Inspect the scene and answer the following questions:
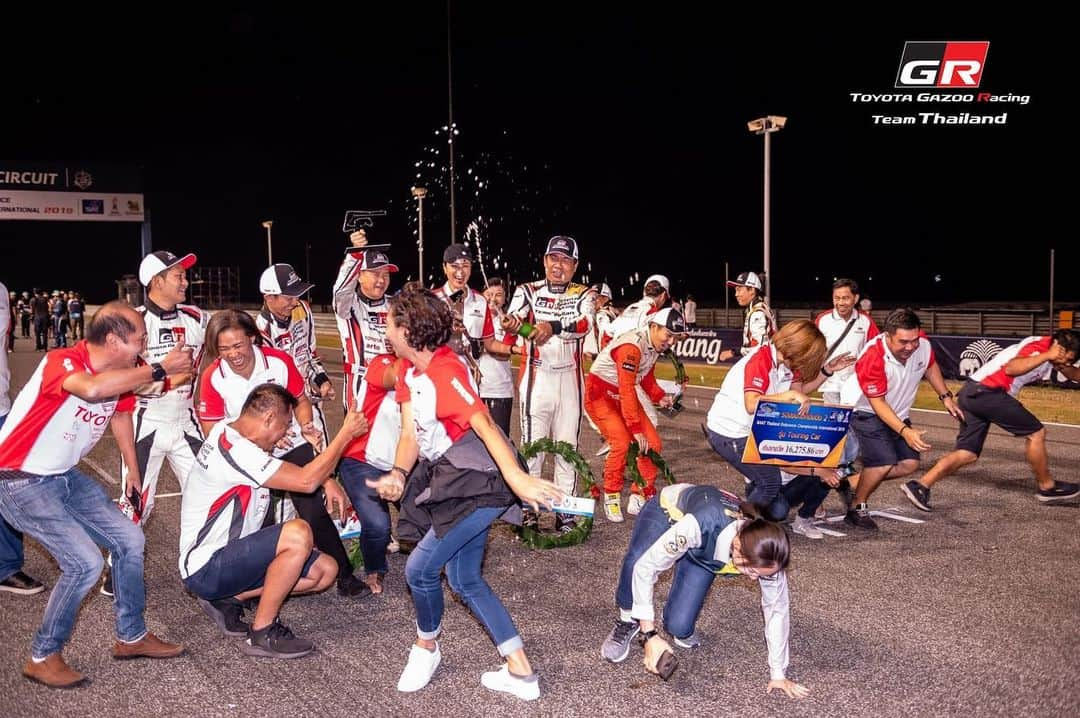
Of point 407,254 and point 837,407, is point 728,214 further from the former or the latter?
point 837,407

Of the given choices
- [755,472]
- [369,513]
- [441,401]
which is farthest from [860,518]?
[441,401]

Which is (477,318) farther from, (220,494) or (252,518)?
(220,494)

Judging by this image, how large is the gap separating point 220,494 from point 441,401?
1403 millimetres

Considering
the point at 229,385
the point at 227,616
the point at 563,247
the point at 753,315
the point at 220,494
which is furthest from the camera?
the point at 753,315

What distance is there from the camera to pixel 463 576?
4566 mm

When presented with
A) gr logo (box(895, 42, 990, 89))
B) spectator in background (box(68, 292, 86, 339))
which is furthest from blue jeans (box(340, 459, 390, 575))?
spectator in background (box(68, 292, 86, 339))

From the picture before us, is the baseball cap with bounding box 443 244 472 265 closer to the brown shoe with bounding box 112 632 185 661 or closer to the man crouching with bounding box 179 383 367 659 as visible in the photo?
the man crouching with bounding box 179 383 367 659

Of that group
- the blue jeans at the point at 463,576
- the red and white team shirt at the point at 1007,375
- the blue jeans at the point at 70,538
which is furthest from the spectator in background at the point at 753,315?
the blue jeans at the point at 70,538

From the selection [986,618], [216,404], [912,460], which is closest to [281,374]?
[216,404]

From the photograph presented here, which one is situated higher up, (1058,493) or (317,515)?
(317,515)

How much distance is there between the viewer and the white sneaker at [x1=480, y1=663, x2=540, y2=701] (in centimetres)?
448

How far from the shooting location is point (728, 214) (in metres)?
80.4

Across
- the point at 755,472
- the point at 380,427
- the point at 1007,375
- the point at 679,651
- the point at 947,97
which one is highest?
the point at 947,97

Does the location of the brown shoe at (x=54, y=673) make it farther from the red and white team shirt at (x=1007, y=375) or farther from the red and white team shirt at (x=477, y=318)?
the red and white team shirt at (x=1007, y=375)
